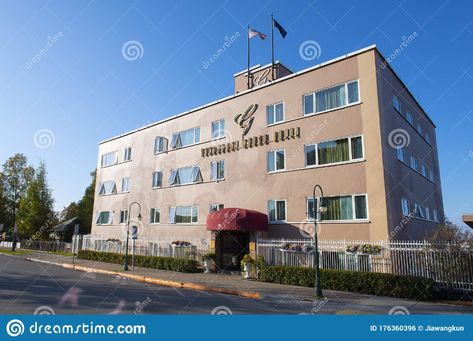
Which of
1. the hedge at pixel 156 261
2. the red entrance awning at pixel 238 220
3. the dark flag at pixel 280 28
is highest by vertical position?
the dark flag at pixel 280 28

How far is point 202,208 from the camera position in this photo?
2597 centimetres

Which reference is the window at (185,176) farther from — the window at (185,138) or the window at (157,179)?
the window at (185,138)

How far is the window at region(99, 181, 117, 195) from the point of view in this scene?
35.6m

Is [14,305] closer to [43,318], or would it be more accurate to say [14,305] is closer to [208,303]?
[43,318]

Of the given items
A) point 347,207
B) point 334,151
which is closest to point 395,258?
point 347,207

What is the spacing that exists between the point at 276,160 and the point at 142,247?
14364mm

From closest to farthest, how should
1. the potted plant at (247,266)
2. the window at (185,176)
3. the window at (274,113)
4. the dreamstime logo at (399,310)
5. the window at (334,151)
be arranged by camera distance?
the dreamstime logo at (399,310) < the window at (334,151) < the potted plant at (247,266) < the window at (274,113) < the window at (185,176)

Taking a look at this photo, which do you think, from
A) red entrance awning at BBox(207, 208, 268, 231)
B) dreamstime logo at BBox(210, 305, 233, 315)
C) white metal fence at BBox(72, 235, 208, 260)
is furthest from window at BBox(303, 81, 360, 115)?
dreamstime logo at BBox(210, 305, 233, 315)

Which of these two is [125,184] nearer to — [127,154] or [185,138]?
[127,154]

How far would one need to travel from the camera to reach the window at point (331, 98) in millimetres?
19484

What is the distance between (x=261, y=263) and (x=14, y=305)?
12.0m

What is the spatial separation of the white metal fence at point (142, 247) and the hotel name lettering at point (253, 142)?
7.10 metres

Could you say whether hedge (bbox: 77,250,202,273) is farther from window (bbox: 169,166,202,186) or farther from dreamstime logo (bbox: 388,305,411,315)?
dreamstime logo (bbox: 388,305,411,315)

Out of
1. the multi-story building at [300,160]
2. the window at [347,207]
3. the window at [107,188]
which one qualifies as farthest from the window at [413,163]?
the window at [107,188]
